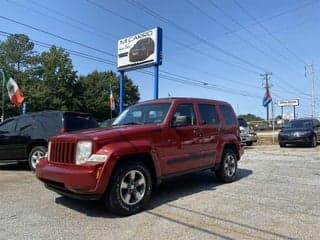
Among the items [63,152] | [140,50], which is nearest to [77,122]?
[63,152]

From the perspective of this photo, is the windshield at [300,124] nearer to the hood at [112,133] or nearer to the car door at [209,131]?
the car door at [209,131]

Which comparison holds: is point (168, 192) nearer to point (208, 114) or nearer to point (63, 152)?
point (208, 114)

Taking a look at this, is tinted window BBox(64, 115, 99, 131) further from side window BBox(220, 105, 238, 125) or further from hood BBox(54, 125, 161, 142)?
hood BBox(54, 125, 161, 142)

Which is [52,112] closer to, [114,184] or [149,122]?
[149,122]

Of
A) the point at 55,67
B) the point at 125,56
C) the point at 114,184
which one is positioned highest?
the point at 55,67

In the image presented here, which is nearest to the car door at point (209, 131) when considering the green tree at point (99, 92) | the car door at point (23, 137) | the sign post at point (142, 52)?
the car door at point (23, 137)

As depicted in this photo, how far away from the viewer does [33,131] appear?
11.4 m

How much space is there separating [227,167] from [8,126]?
6855 mm

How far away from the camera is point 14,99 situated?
77.0 feet

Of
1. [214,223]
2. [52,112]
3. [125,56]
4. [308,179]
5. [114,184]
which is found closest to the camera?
[214,223]

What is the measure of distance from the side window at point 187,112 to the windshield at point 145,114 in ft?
0.75

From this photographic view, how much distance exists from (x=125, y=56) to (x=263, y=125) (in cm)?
4380

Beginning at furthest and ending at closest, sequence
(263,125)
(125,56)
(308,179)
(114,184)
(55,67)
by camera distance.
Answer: (55,67) < (263,125) < (125,56) < (308,179) < (114,184)

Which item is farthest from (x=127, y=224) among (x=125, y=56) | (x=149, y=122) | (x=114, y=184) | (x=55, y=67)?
(x=55, y=67)
